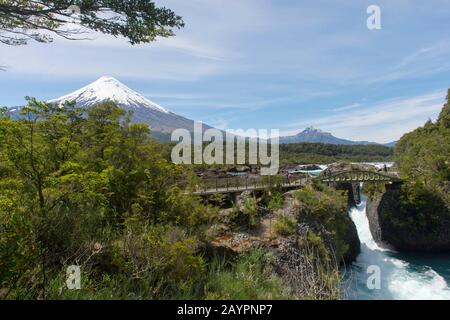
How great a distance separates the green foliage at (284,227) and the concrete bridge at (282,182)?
12.6ft

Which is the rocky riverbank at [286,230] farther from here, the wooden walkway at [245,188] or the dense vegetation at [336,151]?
the dense vegetation at [336,151]

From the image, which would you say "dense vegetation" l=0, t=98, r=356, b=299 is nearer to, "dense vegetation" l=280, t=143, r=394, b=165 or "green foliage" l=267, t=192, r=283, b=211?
"green foliage" l=267, t=192, r=283, b=211

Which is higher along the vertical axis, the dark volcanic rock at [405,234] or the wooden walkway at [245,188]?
the wooden walkway at [245,188]

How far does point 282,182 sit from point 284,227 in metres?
7.07

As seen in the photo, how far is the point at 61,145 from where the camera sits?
5855 millimetres

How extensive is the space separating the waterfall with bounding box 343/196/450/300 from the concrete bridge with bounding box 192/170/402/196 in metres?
4.41

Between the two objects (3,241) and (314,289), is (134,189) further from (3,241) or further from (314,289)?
(314,289)

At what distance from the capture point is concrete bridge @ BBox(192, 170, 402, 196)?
54.9 ft

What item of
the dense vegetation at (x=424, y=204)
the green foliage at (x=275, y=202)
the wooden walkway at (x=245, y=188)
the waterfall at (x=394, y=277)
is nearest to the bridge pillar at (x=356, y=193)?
the dense vegetation at (x=424, y=204)

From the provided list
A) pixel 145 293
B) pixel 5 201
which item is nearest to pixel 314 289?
pixel 145 293

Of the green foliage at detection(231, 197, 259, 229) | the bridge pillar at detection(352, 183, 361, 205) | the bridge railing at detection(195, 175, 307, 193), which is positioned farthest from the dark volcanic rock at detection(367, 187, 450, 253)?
the green foliage at detection(231, 197, 259, 229)

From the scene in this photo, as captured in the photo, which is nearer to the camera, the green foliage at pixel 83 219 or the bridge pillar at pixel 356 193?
the green foliage at pixel 83 219

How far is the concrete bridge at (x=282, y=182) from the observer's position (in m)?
16.7

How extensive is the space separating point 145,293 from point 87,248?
1095mm
